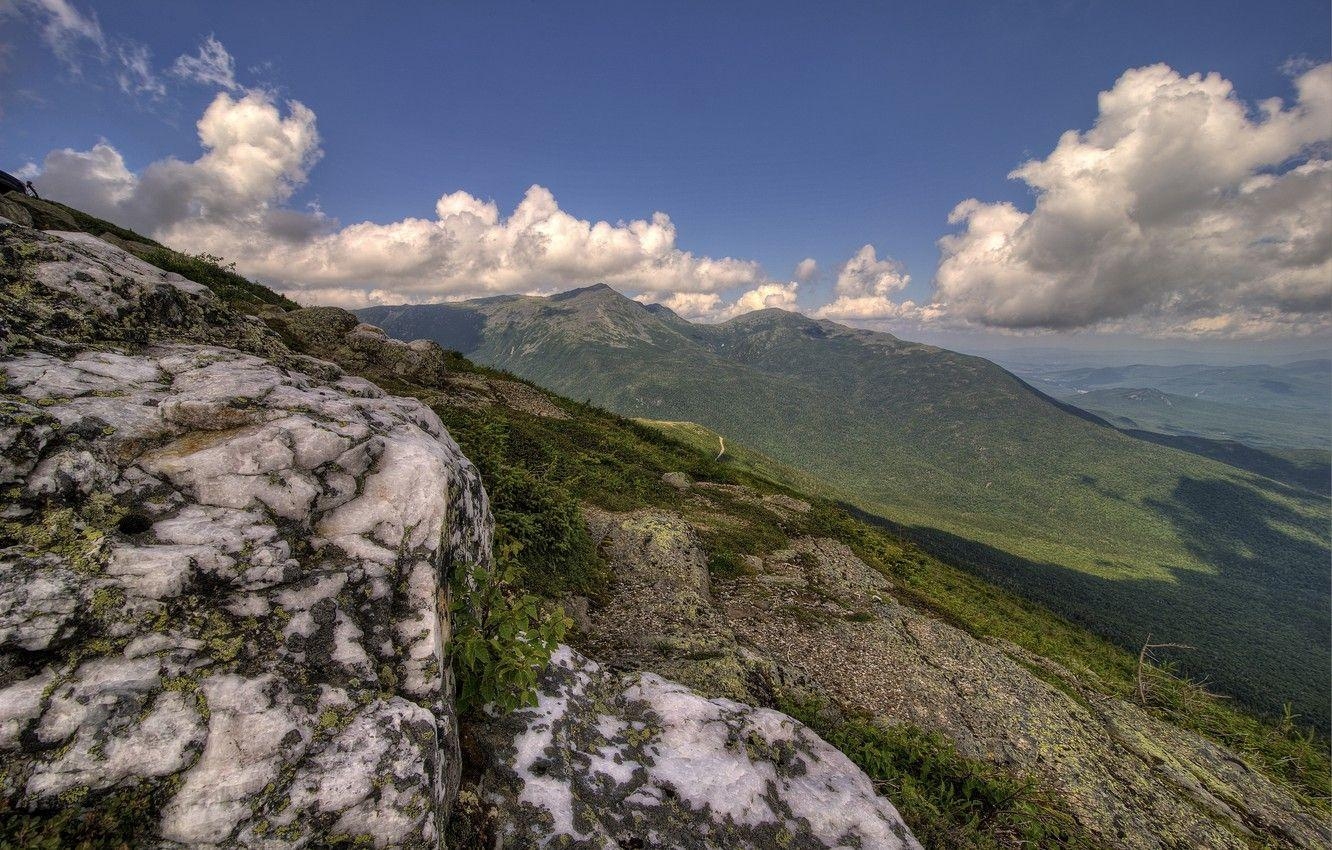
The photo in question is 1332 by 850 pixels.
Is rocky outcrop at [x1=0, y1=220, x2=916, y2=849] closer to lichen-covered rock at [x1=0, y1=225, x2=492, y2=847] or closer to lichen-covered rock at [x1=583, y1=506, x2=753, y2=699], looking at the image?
lichen-covered rock at [x1=0, y1=225, x2=492, y2=847]

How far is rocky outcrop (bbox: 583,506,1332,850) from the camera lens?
36.0 ft

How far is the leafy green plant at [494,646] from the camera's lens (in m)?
6.18

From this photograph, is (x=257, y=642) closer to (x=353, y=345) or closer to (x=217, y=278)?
(x=353, y=345)

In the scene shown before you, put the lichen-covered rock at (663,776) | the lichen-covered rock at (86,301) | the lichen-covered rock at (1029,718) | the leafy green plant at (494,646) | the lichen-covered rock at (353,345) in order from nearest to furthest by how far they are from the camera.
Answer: the lichen-covered rock at (663,776)
the leafy green plant at (494,646)
the lichen-covered rock at (86,301)
the lichen-covered rock at (1029,718)
the lichen-covered rock at (353,345)

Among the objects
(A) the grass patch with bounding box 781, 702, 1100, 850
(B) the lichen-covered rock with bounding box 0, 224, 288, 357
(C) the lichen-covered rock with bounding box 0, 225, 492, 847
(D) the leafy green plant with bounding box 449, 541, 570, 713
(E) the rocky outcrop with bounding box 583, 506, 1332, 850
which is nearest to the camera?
(C) the lichen-covered rock with bounding box 0, 225, 492, 847

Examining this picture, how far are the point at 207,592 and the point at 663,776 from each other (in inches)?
217

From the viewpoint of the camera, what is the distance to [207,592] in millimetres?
4781

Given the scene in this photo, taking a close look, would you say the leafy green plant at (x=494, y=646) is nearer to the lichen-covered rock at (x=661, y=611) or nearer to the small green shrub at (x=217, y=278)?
the lichen-covered rock at (x=661, y=611)

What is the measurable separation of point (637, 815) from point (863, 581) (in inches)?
688

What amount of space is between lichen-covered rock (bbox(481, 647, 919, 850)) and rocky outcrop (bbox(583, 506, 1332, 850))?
6.57 feet

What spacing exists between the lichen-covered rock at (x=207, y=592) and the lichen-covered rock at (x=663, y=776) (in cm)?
106

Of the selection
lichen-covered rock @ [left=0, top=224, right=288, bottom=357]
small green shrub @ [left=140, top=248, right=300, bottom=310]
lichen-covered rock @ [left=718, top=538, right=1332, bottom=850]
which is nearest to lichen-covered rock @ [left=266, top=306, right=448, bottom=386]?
small green shrub @ [left=140, top=248, right=300, bottom=310]

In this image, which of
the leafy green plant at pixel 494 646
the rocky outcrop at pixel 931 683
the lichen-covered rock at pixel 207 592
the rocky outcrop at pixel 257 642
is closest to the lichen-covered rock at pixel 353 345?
the rocky outcrop at pixel 931 683

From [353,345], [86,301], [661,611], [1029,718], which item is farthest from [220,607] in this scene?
[353,345]
